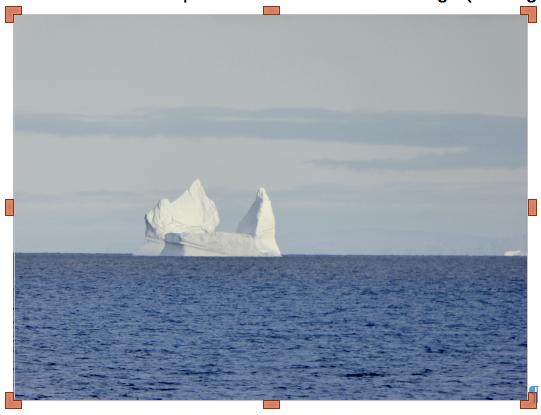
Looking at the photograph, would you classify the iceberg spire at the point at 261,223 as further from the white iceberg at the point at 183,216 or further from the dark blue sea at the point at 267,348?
the dark blue sea at the point at 267,348

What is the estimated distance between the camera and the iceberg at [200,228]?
218ft

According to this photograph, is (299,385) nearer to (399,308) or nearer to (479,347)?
(479,347)

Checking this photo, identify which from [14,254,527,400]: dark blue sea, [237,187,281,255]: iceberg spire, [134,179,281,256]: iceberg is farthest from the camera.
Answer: [237,187,281,255]: iceberg spire

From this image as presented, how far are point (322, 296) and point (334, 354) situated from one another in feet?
48.2

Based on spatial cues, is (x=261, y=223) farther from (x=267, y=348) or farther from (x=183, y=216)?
(x=267, y=348)

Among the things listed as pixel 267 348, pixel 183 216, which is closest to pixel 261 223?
pixel 183 216

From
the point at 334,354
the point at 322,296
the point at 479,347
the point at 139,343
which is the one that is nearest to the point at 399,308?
the point at 322,296

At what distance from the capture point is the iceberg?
66.4 m

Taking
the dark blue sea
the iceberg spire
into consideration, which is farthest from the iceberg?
the dark blue sea

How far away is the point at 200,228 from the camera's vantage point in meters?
68.6

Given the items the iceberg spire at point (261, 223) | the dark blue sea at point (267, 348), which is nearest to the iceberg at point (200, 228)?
the iceberg spire at point (261, 223)

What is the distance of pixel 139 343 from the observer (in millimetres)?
16469

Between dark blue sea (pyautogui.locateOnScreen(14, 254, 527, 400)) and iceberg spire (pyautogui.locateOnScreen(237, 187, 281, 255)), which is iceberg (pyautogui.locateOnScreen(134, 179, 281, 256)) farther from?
dark blue sea (pyautogui.locateOnScreen(14, 254, 527, 400))

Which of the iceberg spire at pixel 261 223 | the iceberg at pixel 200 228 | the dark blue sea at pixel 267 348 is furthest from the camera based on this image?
the iceberg spire at pixel 261 223
